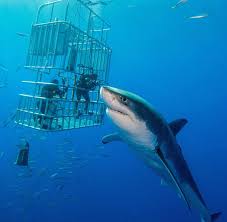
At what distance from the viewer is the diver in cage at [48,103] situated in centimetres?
463

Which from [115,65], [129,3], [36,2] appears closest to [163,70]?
[115,65]

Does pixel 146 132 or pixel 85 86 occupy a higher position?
pixel 85 86

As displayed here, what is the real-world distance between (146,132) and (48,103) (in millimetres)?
2377

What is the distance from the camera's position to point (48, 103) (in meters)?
4.73

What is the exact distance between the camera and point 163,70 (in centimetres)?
2514

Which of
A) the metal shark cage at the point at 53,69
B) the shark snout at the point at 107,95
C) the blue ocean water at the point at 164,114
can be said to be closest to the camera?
the shark snout at the point at 107,95

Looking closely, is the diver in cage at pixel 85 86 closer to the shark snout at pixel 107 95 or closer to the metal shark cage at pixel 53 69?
the metal shark cage at pixel 53 69

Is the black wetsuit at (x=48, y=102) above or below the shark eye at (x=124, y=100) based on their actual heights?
below

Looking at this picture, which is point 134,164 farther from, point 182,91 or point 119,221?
point 182,91

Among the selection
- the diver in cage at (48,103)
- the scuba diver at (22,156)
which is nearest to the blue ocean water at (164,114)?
the scuba diver at (22,156)

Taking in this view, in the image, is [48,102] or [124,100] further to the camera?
[48,102]

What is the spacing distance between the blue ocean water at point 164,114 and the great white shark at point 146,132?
55.1 ft

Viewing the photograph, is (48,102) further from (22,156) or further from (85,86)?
(22,156)

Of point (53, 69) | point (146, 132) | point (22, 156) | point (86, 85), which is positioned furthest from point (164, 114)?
point (146, 132)
